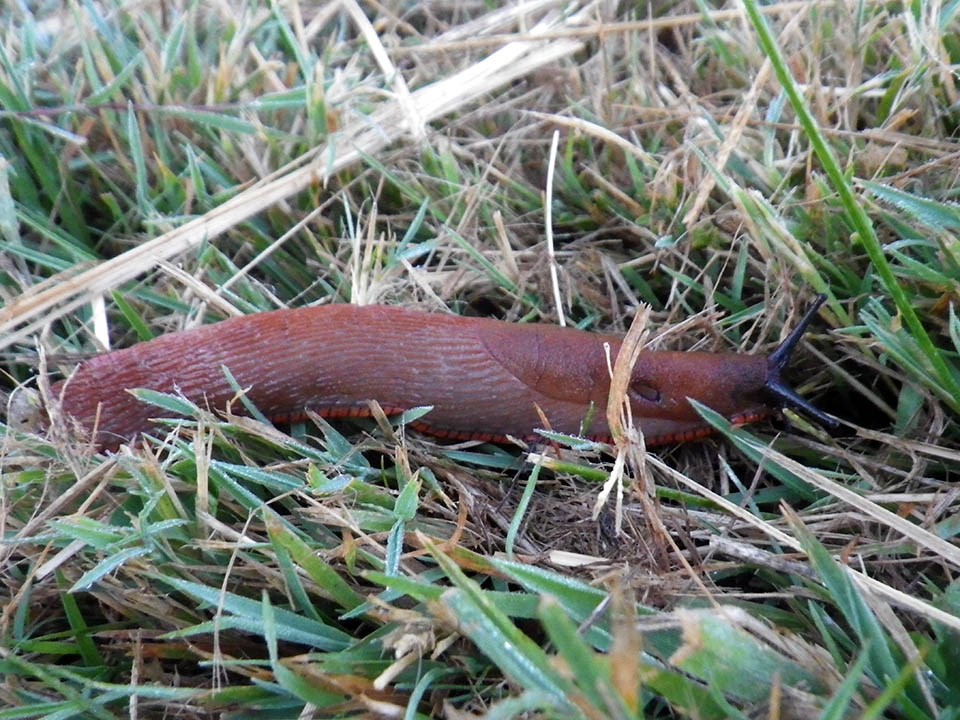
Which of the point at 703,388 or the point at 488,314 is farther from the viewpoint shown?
the point at 488,314

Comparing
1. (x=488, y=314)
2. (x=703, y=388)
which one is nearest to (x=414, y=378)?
(x=488, y=314)

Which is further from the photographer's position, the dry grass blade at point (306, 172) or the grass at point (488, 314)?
the dry grass blade at point (306, 172)

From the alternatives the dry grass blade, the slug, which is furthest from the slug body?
the dry grass blade

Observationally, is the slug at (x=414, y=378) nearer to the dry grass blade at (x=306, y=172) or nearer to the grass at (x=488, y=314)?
the grass at (x=488, y=314)

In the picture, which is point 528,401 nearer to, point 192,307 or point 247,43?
point 192,307

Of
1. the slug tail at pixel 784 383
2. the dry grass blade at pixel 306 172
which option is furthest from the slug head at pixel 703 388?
the dry grass blade at pixel 306 172

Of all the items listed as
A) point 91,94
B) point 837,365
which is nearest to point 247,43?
point 91,94

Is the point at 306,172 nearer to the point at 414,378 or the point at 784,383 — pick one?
the point at 414,378

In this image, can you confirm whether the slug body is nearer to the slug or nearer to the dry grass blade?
the slug
